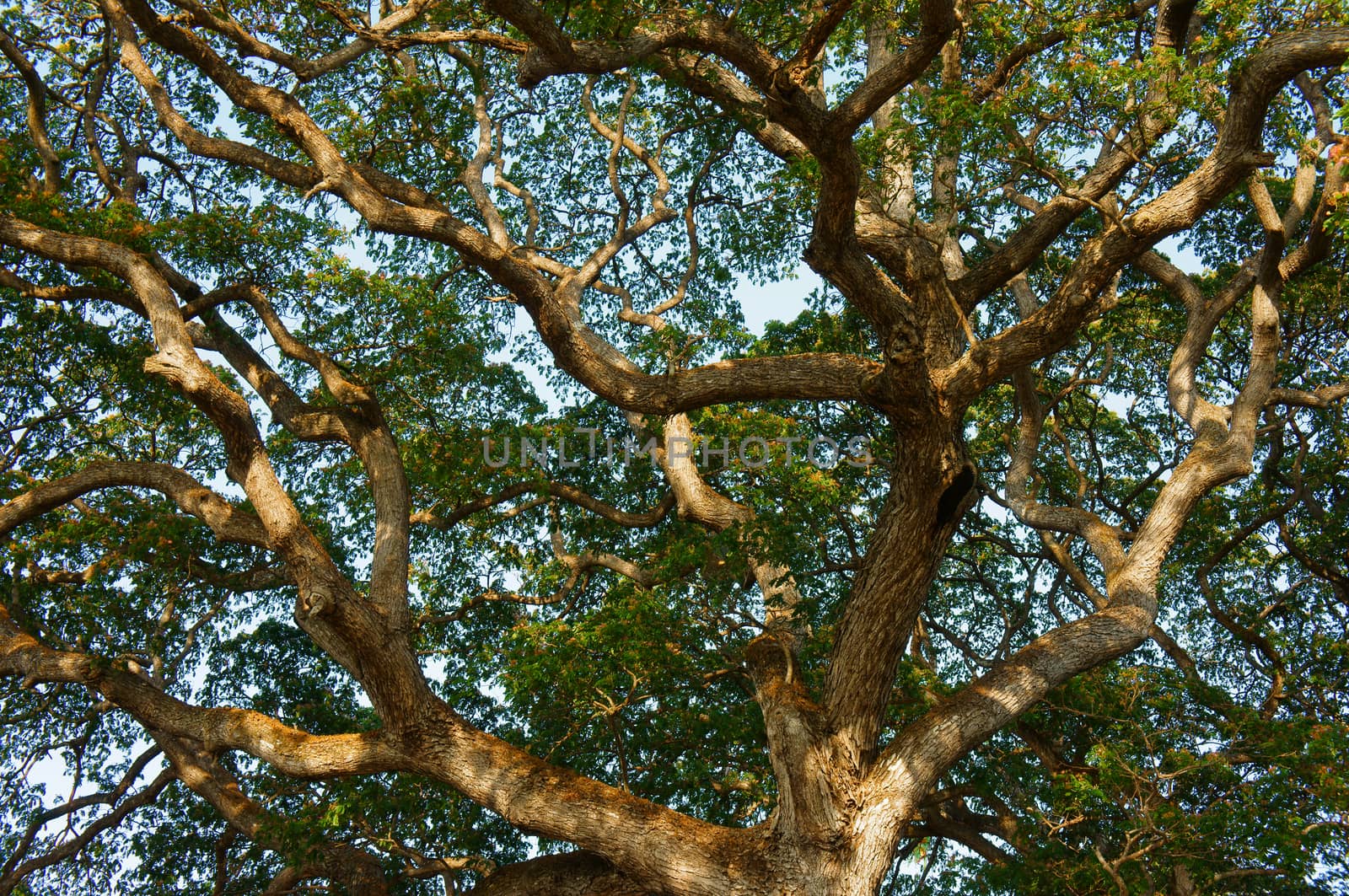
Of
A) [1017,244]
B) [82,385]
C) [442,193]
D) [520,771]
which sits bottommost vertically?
[520,771]

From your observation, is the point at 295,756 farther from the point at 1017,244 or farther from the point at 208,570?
the point at 1017,244

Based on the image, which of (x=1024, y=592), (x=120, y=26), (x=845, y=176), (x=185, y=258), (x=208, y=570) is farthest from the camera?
(x=1024, y=592)

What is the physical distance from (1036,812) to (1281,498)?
543cm

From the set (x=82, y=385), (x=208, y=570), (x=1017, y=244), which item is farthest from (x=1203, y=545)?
(x=82, y=385)

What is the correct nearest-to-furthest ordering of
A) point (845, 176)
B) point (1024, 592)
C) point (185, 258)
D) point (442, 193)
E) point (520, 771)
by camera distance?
point (845, 176), point (520, 771), point (185, 258), point (442, 193), point (1024, 592)

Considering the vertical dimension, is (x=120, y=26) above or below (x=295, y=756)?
above

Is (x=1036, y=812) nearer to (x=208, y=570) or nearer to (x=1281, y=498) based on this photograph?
(x=1281, y=498)

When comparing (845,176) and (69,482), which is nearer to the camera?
(845,176)

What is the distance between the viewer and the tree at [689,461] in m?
6.50

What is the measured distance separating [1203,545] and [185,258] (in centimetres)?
1102

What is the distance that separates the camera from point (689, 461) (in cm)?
912

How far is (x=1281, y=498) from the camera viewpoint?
1130 centimetres

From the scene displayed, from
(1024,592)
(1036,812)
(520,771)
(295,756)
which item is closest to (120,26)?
(295,756)

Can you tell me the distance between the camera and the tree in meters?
6.50
